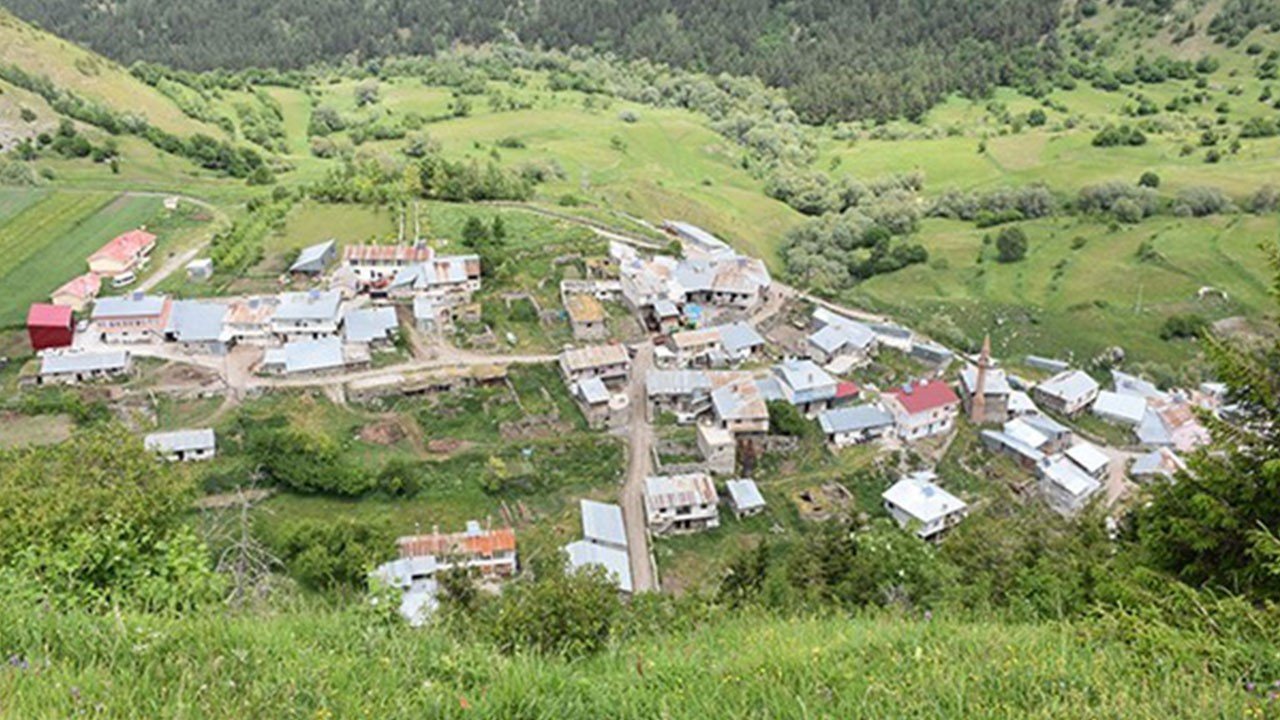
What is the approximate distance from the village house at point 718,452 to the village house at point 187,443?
51.0 feet

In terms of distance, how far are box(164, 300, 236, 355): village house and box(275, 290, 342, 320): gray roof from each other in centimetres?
204

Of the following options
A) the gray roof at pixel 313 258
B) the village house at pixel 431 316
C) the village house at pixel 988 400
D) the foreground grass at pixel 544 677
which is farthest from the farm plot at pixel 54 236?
the village house at pixel 988 400

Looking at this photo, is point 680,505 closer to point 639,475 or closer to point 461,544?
point 639,475

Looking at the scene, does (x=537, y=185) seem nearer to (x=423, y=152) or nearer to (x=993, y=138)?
(x=423, y=152)

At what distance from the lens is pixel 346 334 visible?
109 feet

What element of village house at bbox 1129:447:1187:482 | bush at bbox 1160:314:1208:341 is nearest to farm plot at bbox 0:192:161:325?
village house at bbox 1129:447:1187:482

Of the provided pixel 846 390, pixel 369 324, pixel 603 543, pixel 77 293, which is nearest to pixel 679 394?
pixel 846 390

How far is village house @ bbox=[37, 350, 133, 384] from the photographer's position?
30.8 m

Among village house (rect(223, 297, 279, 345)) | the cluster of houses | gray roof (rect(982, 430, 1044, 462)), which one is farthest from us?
village house (rect(223, 297, 279, 345))

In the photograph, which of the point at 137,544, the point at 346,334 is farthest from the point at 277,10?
the point at 137,544

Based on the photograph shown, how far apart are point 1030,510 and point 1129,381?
12669 mm

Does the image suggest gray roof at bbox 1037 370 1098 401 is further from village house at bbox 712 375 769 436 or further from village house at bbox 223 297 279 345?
village house at bbox 223 297 279 345

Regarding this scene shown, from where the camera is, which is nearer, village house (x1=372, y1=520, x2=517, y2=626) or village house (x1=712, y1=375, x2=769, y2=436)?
village house (x1=372, y1=520, x2=517, y2=626)

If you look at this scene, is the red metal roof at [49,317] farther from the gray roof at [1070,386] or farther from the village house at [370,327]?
the gray roof at [1070,386]
